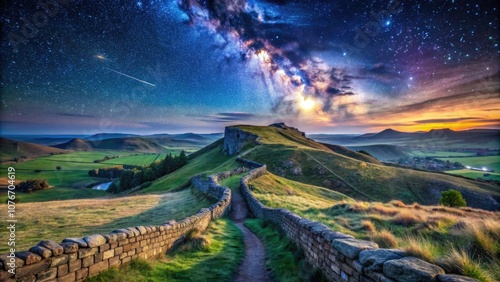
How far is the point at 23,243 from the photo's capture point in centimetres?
1081

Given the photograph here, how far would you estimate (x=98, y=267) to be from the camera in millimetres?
6246

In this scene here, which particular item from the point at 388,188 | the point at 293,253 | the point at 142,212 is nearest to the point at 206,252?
the point at 293,253

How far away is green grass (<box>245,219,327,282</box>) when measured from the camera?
725cm

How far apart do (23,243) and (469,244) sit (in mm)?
16507

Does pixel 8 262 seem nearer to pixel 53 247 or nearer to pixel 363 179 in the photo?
pixel 53 247

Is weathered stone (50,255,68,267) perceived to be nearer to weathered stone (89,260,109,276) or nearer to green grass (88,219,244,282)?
weathered stone (89,260,109,276)

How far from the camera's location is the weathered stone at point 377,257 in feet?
14.5

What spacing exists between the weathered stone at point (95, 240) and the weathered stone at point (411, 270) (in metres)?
6.50

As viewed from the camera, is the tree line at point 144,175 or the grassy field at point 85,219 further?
the tree line at point 144,175

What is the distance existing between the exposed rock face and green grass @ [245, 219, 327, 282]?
70.2m

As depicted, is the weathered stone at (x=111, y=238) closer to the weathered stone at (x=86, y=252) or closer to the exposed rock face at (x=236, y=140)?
the weathered stone at (x=86, y=252)

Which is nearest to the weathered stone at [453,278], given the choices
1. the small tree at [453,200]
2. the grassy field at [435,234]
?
the grassy field at [435,234]

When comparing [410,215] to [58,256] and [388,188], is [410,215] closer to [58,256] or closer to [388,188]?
[58,256]

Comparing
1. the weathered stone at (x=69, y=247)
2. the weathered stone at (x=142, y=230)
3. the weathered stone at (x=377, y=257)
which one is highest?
the weathered stone at (x=377, y=257)
